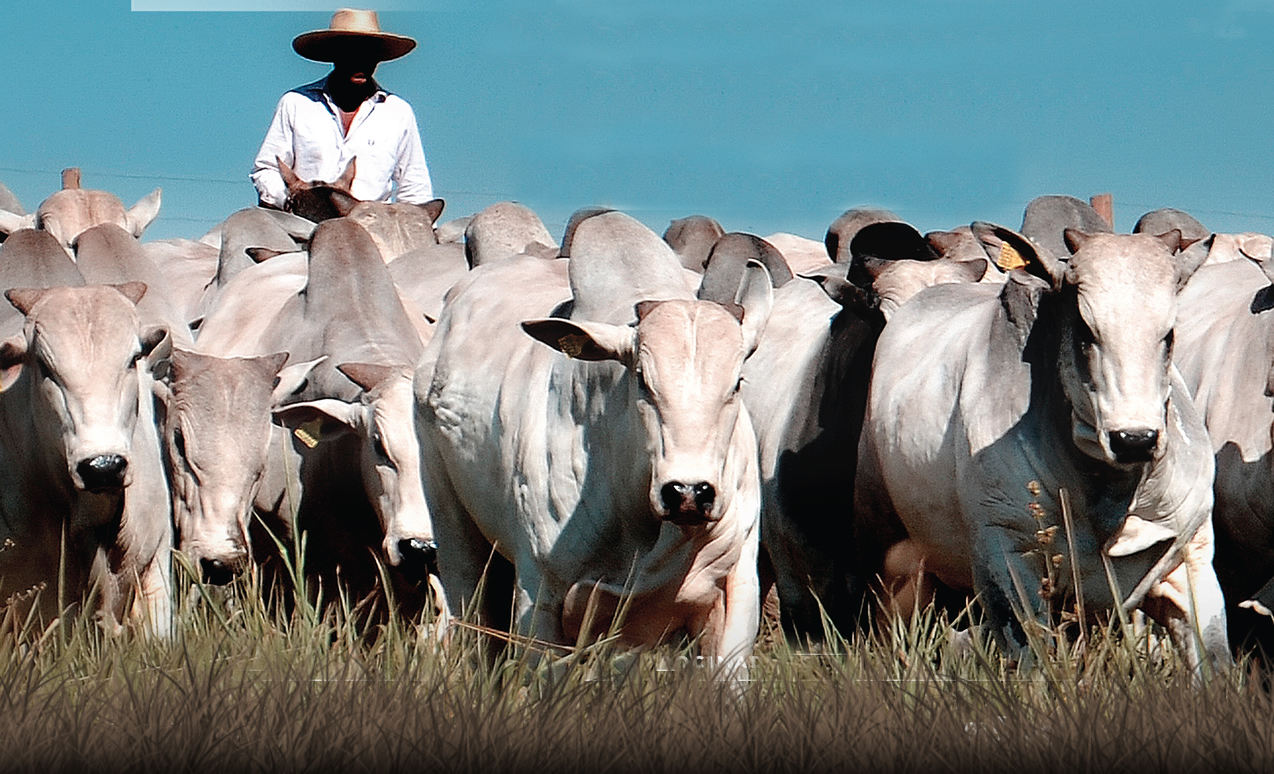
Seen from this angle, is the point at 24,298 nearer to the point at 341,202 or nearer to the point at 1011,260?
the point at 1011,260

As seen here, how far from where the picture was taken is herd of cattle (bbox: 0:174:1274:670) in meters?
6.59

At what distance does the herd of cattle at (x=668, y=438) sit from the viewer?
6.59 m

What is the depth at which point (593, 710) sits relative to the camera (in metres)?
5.24

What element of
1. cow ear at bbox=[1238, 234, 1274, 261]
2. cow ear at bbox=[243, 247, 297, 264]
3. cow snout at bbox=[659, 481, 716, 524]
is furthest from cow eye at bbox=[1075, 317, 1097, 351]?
cow ear at bbox=[243, 247, 297, 264]

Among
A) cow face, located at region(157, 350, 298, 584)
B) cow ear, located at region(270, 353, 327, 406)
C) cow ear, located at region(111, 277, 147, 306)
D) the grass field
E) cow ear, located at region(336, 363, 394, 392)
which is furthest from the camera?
cow ear, located at region(270, 353, 327, 406)

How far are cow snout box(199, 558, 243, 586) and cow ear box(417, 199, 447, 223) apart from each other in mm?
4685

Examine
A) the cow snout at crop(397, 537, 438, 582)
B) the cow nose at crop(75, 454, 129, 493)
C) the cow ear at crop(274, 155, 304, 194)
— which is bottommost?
the cow snout at crop(397, 537, 438, 582)

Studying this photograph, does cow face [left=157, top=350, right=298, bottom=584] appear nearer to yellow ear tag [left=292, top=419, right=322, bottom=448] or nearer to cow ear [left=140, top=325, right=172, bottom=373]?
yellow ear tag [left=292, top=419, right=322, bottom=448]

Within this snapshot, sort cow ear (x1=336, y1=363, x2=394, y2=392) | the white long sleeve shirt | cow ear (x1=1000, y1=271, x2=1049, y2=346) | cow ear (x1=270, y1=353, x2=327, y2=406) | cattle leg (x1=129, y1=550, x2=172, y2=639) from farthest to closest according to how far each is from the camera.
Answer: the white long sleeve shirt < cow ear (x1=270, y1=353, x2=327, y2=406) < cow ear (x1=336, y1=363, x2=394, y2=392) < cattle leg (x1=129, y1=550, x2=172, y2=639) < cow ear (x1=1000, y1=271, x2=1049, y2=346)

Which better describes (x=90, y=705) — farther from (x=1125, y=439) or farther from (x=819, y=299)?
(x=819, y=299)

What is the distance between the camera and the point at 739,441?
21.6ft

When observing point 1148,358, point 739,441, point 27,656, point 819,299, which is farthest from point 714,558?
point 819,299

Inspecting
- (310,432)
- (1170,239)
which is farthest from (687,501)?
(310,432)

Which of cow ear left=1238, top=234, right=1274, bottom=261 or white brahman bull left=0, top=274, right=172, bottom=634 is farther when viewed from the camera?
cow ear left=1238, top=234, right=1274, bottom=261
